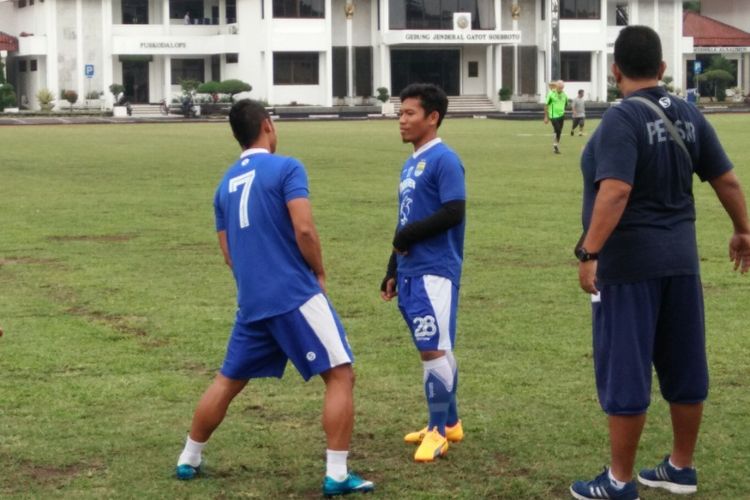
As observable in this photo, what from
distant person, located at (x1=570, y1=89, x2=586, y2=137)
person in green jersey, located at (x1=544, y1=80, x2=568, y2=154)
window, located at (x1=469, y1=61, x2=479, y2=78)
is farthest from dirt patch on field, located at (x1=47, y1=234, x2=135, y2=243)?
window, located at (x1=469, y1=61, x2=479, y2=78)

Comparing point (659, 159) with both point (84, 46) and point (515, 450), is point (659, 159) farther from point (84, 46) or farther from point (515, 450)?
point (84, 46)

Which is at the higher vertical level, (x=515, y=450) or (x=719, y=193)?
(x=719, y=193)

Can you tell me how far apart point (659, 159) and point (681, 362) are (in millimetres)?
932

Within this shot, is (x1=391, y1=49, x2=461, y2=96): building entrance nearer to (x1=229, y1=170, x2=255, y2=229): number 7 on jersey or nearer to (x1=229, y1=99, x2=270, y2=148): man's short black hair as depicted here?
(x1=229, y1=99, x2=270, y2=148): man's short black hair

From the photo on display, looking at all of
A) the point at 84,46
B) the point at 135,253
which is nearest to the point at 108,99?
the point at 84,46

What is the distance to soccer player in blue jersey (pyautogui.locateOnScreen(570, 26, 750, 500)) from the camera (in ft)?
19.0

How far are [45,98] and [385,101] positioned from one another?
752 inches

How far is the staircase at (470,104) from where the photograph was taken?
80.7 metres

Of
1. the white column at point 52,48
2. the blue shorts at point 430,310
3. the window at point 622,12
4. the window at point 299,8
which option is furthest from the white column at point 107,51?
the blue shorts at point 430,310

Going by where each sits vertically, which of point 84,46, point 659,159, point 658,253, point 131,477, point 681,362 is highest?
point 84,46

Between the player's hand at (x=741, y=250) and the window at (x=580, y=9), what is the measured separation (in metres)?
81.5

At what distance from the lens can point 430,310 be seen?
6.92m

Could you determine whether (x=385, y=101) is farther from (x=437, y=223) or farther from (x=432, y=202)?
(x=437, y=223)

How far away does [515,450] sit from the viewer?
23.4 feet
